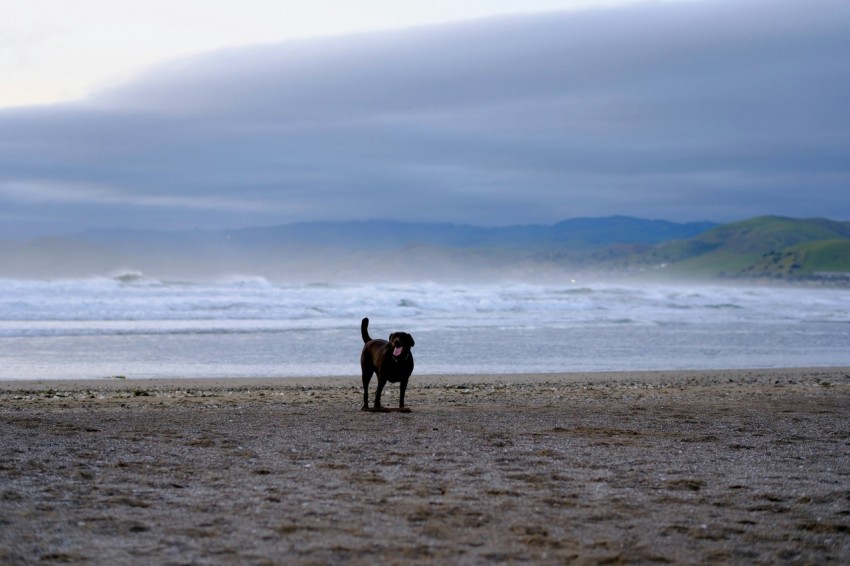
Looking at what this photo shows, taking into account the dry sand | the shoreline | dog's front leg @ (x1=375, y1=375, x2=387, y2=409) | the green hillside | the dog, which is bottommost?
the dry sand

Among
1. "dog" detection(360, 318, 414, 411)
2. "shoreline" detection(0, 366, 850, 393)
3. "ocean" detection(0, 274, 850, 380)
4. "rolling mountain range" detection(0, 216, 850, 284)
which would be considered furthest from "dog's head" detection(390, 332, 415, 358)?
"rolling mountain range" detection(0, 216, 850, 284)

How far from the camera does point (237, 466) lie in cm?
797

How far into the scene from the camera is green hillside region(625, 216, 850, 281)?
114438 mm

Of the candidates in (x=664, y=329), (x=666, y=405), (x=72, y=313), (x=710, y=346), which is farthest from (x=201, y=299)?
(x=666, y=405)

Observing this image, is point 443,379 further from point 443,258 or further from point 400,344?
point 443,258

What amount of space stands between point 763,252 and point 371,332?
13326 centimetres

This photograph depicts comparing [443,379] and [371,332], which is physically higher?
[371,332]

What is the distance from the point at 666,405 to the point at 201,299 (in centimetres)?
3303

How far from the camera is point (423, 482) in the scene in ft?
24.1

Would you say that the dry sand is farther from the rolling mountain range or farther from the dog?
the rolling mountain range

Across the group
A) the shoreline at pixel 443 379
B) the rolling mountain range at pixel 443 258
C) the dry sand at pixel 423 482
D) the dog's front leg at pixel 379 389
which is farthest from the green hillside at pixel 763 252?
the dry sand at pixel 423 482

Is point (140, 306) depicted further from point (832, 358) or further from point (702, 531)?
point (702, 531)

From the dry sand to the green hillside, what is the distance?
96903 millimetres

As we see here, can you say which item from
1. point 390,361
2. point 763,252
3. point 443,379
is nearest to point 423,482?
point 390,361
